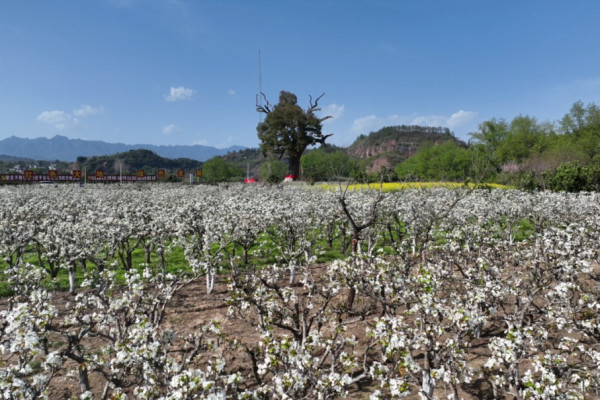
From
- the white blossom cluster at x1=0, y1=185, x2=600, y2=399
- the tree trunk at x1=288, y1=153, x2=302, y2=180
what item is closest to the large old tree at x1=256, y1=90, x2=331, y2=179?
the tree trunk at x1=288, y1=153, x2=302, y2=180

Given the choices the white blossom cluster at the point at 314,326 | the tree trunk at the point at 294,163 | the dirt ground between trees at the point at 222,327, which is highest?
the tree trunk at the point at 294,163

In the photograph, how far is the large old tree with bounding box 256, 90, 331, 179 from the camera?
51.9 metres

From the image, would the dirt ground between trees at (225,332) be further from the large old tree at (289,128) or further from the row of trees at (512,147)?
the large old tree at (289,128)

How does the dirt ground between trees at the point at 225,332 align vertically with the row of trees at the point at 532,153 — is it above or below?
below

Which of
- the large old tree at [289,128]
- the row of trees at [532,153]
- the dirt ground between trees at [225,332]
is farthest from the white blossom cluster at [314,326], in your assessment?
the large old tree at [289,128]

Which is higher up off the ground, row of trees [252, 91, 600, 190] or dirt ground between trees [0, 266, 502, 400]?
row of trees [252, 91, 600, 190]

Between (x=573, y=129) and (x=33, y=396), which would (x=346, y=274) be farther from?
(x=573, y=129)

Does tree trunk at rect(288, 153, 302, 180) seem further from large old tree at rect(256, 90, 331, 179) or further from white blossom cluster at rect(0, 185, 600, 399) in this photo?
white blossom cluster at rect(0, 185, 600, 399)

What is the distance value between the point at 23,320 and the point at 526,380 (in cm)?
581

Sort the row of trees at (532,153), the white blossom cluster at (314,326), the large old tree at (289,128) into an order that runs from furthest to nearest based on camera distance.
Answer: the large old tree at (289,128)
the row of trees at (532,153)
the white blossom cluster at (314,326)

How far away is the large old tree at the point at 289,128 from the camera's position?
5191 centimetres

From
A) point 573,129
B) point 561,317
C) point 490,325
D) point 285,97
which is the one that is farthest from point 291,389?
point 573,129

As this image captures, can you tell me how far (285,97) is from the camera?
6147 centimetres

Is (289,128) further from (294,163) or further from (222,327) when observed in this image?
(222,327)
